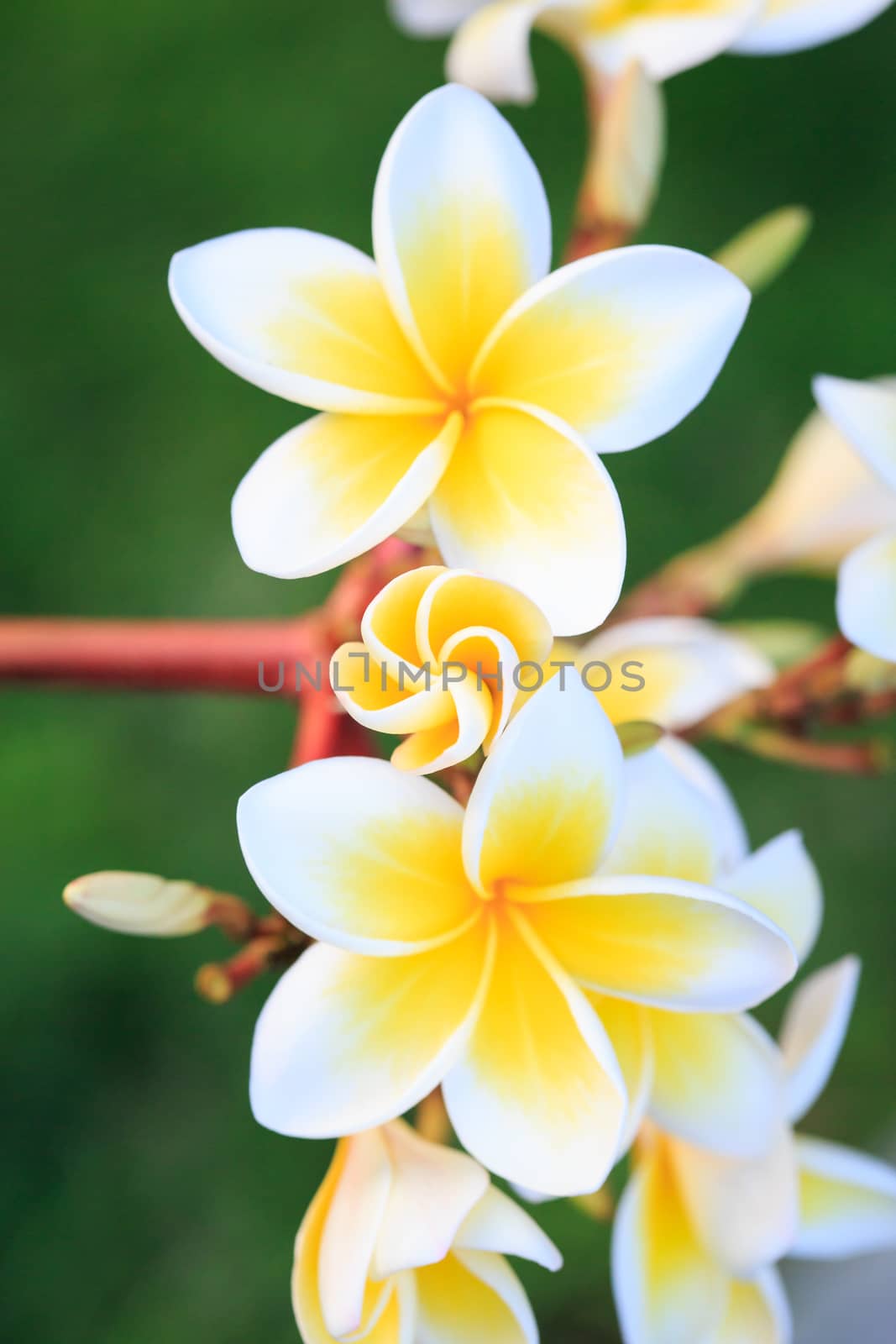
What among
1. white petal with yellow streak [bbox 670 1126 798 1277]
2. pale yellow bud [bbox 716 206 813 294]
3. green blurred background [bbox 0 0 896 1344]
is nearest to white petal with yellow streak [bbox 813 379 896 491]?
pale yellow bud [bbox 716 206 813 294]

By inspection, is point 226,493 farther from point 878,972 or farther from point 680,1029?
point 680,1029

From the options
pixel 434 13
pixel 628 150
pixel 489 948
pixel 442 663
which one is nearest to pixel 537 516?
pixel 442 663

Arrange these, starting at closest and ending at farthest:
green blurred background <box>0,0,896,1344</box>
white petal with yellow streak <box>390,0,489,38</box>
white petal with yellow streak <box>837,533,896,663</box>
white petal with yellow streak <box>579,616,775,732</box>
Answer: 1. white petal with yellow streak <box>837,533,896,663</box>
2. white petal with yellow streak <box>579,616,775,732</box>
3. white petal with yellow streak <box>390,0,489,38</box>
4. green blurred background <box>0,0,896,1344</box>

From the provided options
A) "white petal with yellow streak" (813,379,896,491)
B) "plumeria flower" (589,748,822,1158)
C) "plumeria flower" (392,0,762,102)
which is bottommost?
"plumeria flower" (589,748,822,1158)

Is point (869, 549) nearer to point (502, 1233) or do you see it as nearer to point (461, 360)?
point (461, 360)

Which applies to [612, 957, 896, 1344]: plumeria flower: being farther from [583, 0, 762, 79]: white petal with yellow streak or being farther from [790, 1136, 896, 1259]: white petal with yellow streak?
[583, 0, 762, 79]: white petal with yellow streak

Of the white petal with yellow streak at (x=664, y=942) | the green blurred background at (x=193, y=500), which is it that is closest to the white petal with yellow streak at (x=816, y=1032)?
the white petal with yellow streak at (x=664, y=942)

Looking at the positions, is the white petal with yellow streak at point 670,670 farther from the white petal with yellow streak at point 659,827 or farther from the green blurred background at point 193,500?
the green blurred background at point 193,500

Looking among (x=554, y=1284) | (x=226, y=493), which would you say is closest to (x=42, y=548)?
(x=226, y=493)
